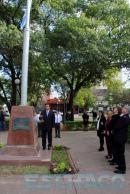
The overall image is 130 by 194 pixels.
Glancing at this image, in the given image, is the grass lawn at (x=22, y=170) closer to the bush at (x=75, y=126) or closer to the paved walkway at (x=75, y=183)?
the paved walkway at (x=75, y=183)

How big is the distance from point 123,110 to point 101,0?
2808 cm

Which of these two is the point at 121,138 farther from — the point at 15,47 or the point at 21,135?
the point at 15,47

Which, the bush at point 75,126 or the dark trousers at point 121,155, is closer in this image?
the dark trousers at point 121,155

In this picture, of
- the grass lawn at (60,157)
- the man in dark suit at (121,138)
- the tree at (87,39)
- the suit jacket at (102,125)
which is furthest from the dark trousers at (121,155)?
the tree at (87,39)

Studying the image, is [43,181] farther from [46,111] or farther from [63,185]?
[46,111]

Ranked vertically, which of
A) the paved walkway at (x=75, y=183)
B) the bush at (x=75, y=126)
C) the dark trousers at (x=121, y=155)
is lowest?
the paved walkway at (x=75, y=183)

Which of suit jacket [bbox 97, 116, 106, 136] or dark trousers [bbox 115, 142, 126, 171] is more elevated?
suit jacket [bbox 97, 116, 106, 136]

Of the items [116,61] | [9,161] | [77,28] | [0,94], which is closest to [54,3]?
[77,28]

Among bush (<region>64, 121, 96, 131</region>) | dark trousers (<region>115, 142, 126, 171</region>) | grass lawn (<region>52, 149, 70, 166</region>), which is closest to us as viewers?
dark trousers (<region>115, 142, 126, 171</region>)

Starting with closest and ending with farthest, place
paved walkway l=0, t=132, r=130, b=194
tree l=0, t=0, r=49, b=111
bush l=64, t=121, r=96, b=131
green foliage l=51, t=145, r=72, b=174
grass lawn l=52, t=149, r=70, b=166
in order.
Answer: paved walkway l=0, t=132, r=130, b=194 < green foliage l=51, t=145, r=72, b=174 < grass lawn l=52, t=149, r=70, b=166 < tree l=0, t=0, r=49, b=111 < bush l=64, t=121, r=96, b=131

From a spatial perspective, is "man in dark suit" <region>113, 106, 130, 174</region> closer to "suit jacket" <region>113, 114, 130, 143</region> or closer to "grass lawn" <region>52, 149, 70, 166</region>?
"suit jacket" <region>113, 114, 130, 143</region>

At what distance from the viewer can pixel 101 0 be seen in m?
39.8

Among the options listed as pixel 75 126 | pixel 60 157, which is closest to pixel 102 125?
pixel 60 157

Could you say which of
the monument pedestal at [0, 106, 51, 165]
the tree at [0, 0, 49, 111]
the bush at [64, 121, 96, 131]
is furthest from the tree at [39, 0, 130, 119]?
the monument pedestal at [0, 106, 51, 165]
